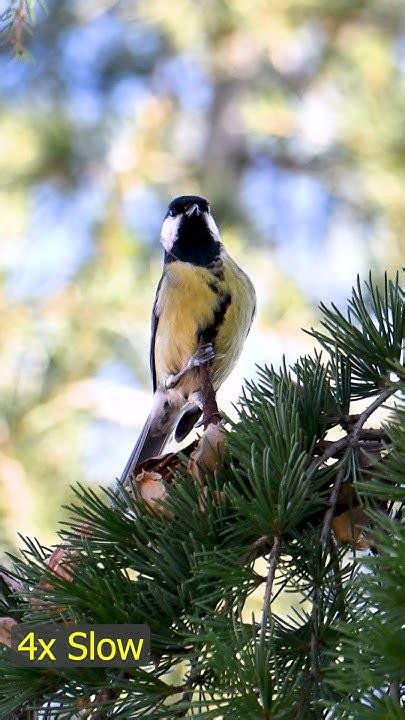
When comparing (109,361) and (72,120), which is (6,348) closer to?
(109,361)

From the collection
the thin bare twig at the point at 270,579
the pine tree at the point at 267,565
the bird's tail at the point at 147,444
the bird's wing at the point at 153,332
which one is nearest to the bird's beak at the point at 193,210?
the bird's wing at the point at 153,332

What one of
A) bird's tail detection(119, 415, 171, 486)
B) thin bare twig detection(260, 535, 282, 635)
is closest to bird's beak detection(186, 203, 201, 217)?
bird's tail detection(119, 415, 171, 486)

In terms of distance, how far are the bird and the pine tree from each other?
82 cm

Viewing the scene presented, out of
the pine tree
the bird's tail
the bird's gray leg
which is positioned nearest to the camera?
the pine tree

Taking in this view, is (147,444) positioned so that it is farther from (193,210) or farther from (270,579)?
(270,579)

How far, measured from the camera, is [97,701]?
2.25 ft

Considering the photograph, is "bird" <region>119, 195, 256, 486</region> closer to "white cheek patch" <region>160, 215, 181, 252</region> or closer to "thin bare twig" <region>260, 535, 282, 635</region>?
"white cheek patch" <region>160, 215, 181, 252</region>

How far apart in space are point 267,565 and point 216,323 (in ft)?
3.43

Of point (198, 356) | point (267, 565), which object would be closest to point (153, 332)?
point (198, 356)

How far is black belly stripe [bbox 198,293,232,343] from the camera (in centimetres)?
171

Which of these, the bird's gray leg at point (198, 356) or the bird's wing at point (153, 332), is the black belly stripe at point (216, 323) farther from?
the bird's wing at point (153, 332)

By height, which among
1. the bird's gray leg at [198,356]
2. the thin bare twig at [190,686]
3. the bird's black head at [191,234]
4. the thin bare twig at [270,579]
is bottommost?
the thin bare twig at [190,686]

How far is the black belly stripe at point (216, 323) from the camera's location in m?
1.71

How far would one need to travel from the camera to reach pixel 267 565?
0.69 metres
